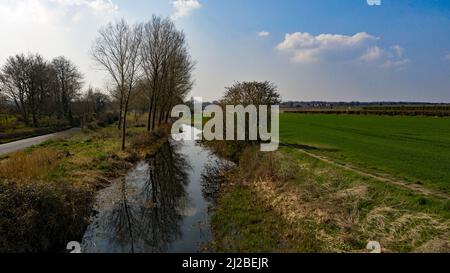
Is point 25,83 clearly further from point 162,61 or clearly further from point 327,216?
point 327,216

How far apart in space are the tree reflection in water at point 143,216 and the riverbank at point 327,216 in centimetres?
175

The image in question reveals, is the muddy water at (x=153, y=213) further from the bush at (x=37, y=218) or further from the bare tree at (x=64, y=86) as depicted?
the bare tree at (x=64, y=86)

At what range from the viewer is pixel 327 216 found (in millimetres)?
10109

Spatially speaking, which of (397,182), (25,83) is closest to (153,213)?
(397,182)

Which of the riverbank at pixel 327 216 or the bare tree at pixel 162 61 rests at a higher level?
the bare tree at pixel 162 61

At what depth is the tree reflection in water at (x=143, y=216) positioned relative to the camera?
9.86 m

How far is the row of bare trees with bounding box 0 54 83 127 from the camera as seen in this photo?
47.5 meters

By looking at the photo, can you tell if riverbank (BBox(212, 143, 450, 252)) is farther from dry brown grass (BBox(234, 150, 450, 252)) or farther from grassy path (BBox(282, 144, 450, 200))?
grassy path (BBox(282, 144, 450, 200))

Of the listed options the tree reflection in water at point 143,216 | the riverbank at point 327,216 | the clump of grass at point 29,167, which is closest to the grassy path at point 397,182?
the riverbank at point 327,216

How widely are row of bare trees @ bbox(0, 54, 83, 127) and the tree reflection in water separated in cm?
3805

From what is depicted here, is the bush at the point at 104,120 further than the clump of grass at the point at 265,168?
Yes

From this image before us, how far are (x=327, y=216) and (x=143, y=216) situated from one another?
22.3 feet
